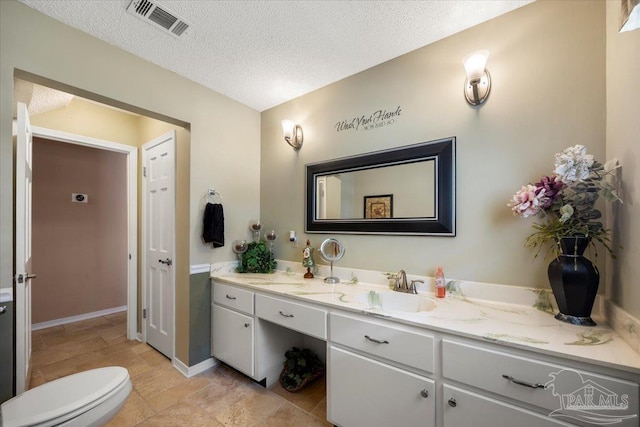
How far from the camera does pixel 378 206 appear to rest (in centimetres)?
191

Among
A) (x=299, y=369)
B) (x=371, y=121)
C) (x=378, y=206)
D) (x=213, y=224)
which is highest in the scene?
(x=371, y=121)

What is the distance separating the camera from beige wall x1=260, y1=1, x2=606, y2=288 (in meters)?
1.28

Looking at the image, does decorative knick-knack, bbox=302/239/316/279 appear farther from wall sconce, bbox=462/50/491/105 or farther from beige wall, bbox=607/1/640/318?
beige wall, bbox=607/1/640/318

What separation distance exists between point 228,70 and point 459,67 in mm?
1664

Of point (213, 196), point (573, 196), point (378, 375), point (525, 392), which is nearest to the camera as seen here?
point (525, 392)

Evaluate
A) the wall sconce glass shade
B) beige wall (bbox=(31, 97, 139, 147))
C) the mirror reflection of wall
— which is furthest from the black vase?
beige wall (bbox=(31, 97, 139, 147))

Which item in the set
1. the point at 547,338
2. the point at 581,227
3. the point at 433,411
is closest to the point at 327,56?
the point at 581,227

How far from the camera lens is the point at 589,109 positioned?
1.25 meters

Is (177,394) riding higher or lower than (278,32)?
lower

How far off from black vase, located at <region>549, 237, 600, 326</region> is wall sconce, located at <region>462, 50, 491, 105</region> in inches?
35.1

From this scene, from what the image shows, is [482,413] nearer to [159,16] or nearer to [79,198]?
[159,16]

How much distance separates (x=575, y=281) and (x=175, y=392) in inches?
99.7

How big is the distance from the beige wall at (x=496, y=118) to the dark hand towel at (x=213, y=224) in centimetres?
109

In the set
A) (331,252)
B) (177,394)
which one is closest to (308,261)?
(331,252)
